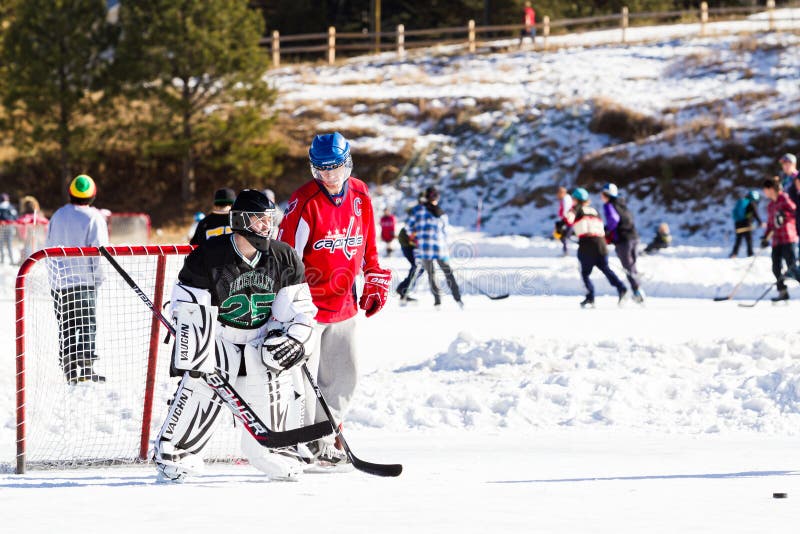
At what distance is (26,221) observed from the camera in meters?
21.2

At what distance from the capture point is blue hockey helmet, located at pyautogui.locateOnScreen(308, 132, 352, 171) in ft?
19.1

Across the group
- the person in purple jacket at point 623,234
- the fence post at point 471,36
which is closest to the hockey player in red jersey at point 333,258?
the person in purple jacket at point 623,234

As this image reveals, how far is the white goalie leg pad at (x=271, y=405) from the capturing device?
542 cm

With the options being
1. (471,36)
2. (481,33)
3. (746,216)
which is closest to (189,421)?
(746,216)

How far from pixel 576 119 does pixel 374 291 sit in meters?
31.3

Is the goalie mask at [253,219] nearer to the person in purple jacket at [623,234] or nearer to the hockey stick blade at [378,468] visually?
the hockey stick blade at [378,468]

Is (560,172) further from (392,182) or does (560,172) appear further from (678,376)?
(678,376)

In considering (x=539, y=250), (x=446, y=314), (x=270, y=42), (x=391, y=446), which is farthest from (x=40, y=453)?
(x=270, y=42)

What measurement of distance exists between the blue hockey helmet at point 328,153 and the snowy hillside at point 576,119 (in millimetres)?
24059

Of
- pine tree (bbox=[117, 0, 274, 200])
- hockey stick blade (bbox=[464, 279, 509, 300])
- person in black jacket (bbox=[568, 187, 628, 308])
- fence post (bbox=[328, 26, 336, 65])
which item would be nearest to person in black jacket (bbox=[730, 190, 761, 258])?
hockey stick blade (bbox=[464, 279, 509, 300])

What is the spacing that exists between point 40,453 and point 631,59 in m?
35.4

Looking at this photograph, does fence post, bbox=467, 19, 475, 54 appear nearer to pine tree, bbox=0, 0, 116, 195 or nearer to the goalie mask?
pine tree, bbox=0, 0, 116, 195

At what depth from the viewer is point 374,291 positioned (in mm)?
6074

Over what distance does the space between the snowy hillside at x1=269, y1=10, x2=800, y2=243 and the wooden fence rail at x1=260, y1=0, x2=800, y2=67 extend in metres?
0.83
